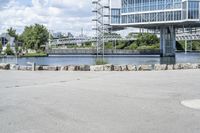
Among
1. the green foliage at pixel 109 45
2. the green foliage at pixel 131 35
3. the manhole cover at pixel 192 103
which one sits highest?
the green foliage at pixel 131 35

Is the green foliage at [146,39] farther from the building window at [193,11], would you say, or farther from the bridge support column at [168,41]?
the building window at [193,11]

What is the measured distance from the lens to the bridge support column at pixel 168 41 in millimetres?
115262

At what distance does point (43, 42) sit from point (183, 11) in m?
78.8

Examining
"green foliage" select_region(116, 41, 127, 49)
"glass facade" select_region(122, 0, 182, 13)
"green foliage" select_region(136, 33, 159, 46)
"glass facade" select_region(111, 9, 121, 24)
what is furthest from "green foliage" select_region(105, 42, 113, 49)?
"glass facade" select_region(122, 0, 182, 13)

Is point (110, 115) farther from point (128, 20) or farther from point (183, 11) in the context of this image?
point (128, 20)

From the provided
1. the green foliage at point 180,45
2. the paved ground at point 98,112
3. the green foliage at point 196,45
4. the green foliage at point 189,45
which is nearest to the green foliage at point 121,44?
the green foliage at point 180,45

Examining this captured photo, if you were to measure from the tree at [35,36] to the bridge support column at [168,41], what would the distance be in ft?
209

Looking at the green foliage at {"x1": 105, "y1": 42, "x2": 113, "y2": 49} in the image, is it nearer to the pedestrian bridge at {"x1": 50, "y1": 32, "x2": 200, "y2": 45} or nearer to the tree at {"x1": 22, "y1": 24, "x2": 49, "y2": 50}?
the pedestrian bridge at {"x1": 50, "y1": 32, "x2": 200, "y2": 45}

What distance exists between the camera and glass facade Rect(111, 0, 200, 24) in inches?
4085

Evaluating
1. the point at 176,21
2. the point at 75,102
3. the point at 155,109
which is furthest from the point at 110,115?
the point at 176,21

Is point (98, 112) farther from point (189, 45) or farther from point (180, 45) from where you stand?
point (189, 45)

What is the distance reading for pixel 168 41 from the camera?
118m

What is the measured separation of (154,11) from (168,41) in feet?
47.1

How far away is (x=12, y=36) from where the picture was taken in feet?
552
